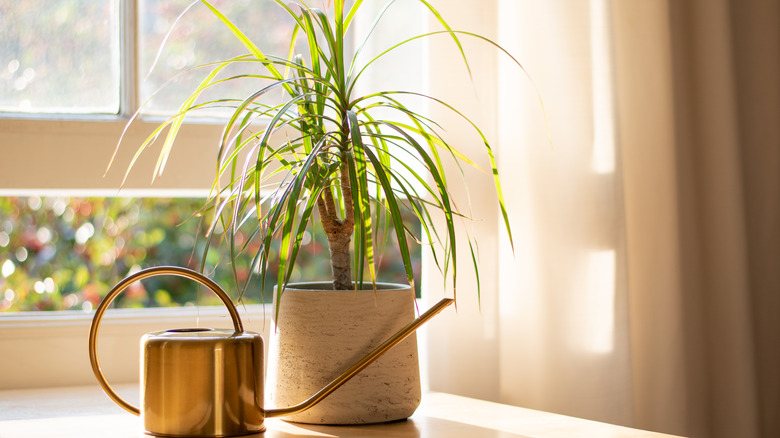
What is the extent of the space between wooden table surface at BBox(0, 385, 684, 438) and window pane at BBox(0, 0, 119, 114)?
0.55 metres

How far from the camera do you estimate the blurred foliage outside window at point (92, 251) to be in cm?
283

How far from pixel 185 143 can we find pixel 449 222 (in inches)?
27.0

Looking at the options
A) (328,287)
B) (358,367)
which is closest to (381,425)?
(358,367)

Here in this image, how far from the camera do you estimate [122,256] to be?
9.83ft

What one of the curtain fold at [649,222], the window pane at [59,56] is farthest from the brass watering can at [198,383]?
the window pane at [59,56]

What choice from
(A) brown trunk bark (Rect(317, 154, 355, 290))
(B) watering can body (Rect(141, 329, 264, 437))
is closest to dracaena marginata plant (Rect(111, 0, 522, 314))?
(A) brown trunk bark (Rect(317, 154, 355, 290))

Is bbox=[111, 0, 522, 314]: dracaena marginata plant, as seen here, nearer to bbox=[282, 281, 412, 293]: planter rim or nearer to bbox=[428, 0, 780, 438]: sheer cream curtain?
bbox=[282, 281, 412, 293]: planter rim

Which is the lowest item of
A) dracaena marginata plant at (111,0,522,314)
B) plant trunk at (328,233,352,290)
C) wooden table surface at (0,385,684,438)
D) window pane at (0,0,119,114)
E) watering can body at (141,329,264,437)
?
wooden table surface at (0,385,684,438)

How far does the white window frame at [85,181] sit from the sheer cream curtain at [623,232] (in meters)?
0.24

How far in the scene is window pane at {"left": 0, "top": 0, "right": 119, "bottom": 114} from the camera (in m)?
1.39

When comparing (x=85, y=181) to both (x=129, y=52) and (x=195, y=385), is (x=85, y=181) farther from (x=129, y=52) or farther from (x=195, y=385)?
(x=195, y=385)

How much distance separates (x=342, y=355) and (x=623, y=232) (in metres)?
0.60

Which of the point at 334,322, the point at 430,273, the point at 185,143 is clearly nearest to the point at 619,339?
the point at 430,273

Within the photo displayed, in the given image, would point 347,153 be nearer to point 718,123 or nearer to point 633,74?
point 633,74
